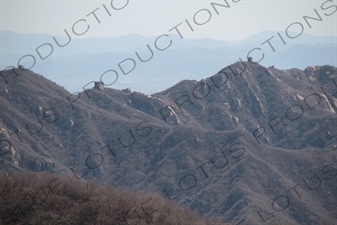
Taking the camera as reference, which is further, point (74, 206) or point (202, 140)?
point (202, 140)

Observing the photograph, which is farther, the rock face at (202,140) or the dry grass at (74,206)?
the rock face at (202,140)

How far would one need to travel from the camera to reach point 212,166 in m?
67.1

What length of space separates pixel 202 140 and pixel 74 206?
131 ft

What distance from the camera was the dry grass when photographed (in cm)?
3153

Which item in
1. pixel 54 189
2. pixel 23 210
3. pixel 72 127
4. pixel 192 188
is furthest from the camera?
pixel 72 127

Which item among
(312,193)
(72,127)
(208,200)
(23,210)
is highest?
(72,127)

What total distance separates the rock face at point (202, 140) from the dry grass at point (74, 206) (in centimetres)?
2072

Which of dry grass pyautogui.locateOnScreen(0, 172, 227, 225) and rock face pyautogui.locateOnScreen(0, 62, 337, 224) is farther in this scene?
rock face pyautogui.locateOnScreen(0, 62, 337, 224)

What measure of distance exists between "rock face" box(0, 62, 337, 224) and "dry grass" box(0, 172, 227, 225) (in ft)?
68.0

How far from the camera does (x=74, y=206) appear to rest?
108 feet

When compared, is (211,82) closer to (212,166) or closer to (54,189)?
(212,166)

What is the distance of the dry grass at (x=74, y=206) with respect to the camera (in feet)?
Result: 103

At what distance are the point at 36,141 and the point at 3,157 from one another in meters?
9.24

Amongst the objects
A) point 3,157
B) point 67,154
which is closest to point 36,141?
point 67,154
